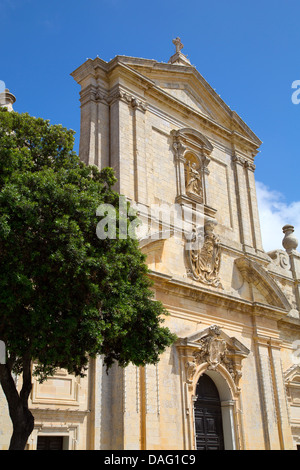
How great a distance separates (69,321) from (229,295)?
9.54 m

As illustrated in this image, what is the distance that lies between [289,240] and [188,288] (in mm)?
8144

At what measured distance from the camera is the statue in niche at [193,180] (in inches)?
779

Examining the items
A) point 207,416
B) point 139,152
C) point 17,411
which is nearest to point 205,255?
point 139,152

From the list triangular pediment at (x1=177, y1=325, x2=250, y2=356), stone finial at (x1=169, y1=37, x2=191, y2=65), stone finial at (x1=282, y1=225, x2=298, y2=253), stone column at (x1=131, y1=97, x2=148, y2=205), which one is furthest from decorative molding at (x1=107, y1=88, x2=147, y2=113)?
stone finial at (x1=282, y1=225, x2=298, y2=253)

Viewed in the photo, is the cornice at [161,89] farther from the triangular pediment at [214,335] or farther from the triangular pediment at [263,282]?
the triangular pediment at [214,335]

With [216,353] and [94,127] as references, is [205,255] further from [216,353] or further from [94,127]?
[94,127]

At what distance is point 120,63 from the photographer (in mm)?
18328

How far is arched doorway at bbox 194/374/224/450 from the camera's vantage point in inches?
643

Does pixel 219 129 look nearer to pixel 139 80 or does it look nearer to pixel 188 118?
pixel 188 118

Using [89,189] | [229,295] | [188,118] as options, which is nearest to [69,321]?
[89,189]

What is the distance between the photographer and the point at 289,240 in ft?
76.5

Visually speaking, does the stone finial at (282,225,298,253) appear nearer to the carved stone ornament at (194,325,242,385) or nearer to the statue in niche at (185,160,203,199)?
the statue in niche at (185,160,203,199)

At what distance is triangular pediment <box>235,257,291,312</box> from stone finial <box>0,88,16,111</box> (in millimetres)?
9514
